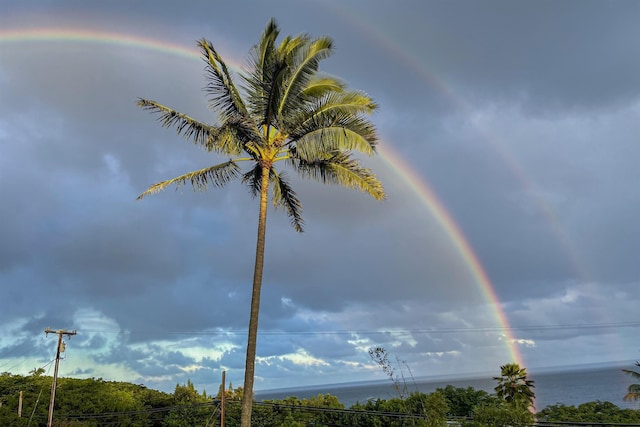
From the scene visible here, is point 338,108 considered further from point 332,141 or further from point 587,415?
point 587,415

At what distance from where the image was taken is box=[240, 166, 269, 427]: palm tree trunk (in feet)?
33.5

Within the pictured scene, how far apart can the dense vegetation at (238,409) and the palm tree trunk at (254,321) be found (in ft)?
9.89

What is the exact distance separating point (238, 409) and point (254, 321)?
26.4ft

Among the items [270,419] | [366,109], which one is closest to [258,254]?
[366,109]

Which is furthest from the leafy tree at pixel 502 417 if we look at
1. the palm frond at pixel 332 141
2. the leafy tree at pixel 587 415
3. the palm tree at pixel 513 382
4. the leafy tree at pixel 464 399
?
the palm tree at pixel 513 382

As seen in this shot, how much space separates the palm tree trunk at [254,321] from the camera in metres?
10.2

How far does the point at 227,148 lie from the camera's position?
12.1m

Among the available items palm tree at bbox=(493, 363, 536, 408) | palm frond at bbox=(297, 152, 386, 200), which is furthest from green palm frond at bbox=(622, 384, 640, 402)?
palm frond at bbox=(297, 152, 386, 200)

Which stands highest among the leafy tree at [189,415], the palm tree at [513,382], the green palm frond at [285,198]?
the green palm frond at [285,198]

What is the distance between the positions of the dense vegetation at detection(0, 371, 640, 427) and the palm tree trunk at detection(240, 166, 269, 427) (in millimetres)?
3015

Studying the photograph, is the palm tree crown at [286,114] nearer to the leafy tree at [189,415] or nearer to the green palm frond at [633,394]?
the leafy tree at [189,415]

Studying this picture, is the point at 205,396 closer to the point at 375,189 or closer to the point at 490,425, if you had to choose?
the point at 375,189

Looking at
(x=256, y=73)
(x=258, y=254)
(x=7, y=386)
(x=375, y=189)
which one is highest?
(x=256, y=73)

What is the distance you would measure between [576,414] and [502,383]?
630 cm
